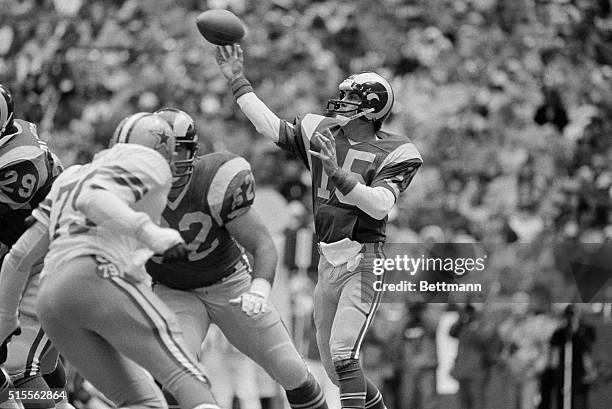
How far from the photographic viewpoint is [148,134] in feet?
17.2

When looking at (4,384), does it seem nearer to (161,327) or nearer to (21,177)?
(21,177)

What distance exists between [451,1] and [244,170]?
7541 millimetres

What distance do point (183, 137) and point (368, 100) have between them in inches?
51.0

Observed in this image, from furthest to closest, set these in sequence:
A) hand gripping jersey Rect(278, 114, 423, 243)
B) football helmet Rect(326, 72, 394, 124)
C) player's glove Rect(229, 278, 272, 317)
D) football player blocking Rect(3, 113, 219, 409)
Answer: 1. football helmet Rect(326, 72, 394, 124)
2. hand gripping jersey Rect(278, 114, 423, 243)
3. player's glove Rect(229, 278, 272, 317)
4. football player blocking Rect(3, 113, 219, 409)

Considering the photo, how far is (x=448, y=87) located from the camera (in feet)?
39.3

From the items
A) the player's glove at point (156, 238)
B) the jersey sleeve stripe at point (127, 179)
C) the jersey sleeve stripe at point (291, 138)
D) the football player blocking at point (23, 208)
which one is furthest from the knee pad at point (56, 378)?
the player's glove at point (156, 238)

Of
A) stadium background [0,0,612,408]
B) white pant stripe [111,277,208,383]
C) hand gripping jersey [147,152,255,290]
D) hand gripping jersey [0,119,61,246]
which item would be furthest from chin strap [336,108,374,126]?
stadium background [0,0,612,408]

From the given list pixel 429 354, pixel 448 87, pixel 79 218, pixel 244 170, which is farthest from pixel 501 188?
pixel 79 218

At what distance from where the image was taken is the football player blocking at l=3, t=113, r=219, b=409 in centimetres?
490

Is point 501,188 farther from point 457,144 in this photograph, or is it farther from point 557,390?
point 557,390

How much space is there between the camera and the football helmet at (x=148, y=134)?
5.23 meters

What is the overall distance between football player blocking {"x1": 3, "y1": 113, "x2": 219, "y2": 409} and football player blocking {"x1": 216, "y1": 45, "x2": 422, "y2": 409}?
150 cm

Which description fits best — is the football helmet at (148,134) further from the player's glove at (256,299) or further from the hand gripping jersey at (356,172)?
the hand gripping jersey at (356,172)

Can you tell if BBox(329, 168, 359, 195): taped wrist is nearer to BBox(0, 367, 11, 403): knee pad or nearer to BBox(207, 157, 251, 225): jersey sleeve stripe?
BBox(207, 157, 251, 225): jersey sleeve stripe
